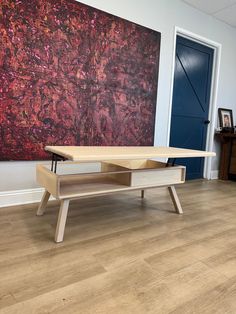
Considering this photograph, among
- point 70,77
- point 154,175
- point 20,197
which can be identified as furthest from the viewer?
point 70,77

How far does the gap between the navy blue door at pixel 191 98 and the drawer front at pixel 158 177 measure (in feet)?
4.75

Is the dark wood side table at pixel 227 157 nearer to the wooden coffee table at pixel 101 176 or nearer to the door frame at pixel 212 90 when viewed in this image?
the door frame at pixel 212 90

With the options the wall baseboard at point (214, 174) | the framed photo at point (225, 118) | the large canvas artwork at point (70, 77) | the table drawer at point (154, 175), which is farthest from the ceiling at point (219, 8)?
the table drawer at point (154, 175)

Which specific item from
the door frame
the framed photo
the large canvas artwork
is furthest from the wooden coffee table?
Result: the framed photo

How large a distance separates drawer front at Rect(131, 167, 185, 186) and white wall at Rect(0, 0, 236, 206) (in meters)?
1.10

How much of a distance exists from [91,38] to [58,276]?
7.18ft

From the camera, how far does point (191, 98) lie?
353 cm

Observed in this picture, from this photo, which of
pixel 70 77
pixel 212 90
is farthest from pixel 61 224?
pixel 212 90

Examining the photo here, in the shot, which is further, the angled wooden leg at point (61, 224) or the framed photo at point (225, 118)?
the framed photo at point (225, 118)

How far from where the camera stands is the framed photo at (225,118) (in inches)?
151

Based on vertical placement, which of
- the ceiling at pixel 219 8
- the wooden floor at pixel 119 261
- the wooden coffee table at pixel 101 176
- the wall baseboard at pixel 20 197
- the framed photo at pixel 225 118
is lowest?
the wooden floor at pixel 119 261

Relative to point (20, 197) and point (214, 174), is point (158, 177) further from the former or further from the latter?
point (214, 174)

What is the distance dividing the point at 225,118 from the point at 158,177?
100 inches

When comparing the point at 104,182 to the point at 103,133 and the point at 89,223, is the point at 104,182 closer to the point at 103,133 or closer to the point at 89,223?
the point at 89,223
